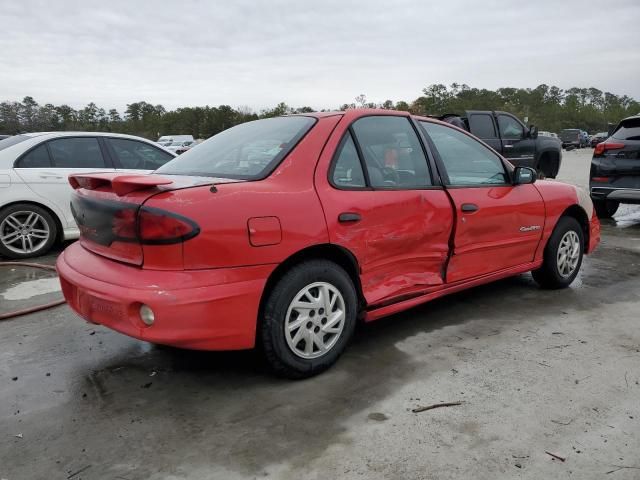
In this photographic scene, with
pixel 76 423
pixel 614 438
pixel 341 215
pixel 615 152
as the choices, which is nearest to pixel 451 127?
pixel 341 215

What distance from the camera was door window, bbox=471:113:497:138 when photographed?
447 inches

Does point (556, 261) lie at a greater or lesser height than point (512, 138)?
lesser

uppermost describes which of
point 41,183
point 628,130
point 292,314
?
point 628,130

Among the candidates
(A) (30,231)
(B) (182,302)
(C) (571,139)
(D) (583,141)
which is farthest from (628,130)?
(D) (583,141)

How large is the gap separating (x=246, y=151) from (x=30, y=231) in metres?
3.90

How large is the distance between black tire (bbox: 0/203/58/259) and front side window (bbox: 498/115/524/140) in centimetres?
933

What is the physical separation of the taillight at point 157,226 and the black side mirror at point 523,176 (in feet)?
8.87

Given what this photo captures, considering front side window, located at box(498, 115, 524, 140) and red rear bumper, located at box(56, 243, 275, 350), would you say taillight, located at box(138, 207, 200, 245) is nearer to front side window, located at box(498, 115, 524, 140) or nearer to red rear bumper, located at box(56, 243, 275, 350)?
red rear bumper, located at box(56, 243, 275, 350)

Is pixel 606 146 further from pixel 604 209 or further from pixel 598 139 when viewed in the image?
pixel 598 139

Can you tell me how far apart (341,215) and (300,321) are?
2.08ft

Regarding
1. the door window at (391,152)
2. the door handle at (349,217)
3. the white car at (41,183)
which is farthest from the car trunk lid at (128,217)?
the white car at (41,183)

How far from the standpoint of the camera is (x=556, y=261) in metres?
4.50

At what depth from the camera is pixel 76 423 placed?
252cm

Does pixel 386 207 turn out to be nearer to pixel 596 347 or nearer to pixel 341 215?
pixel 341 215
